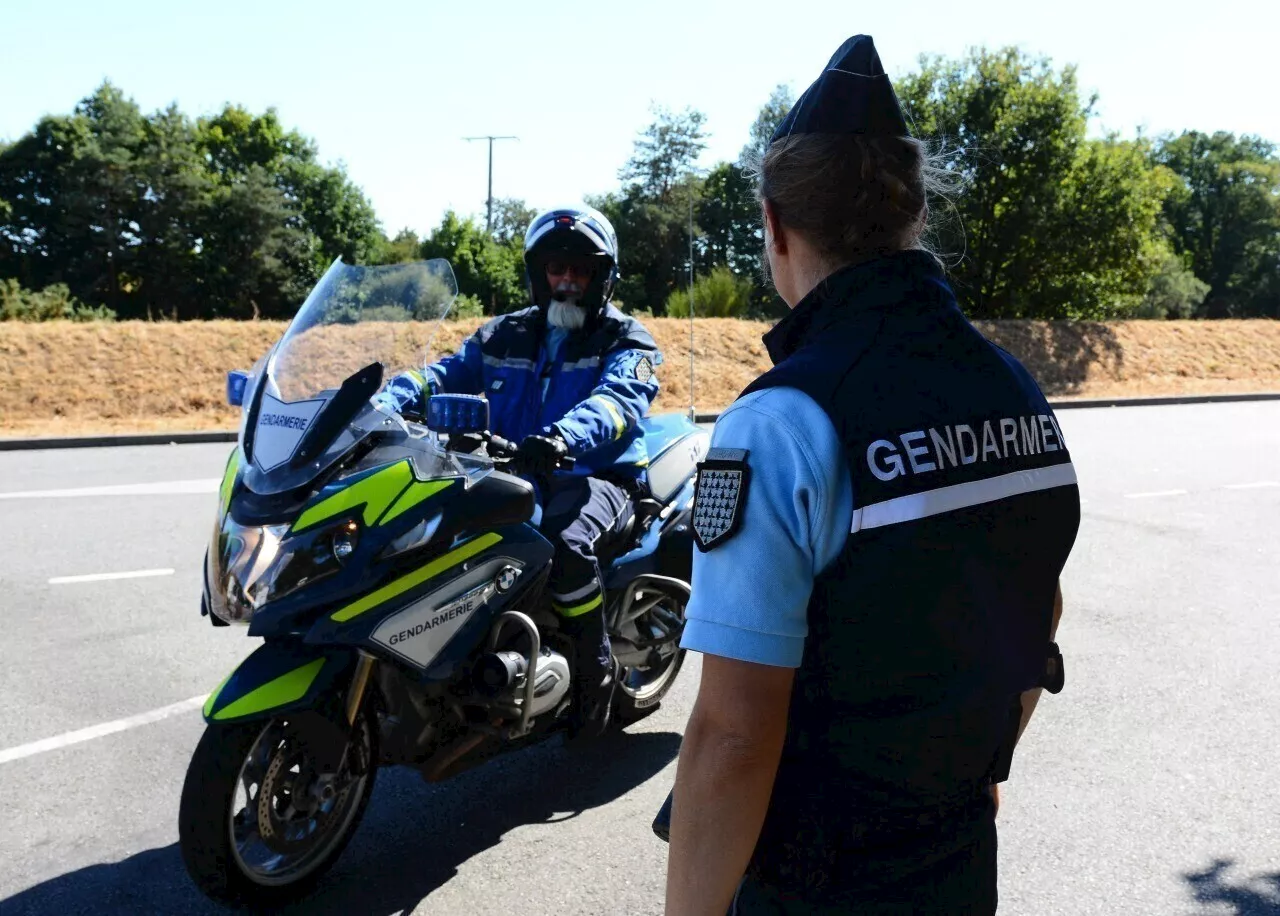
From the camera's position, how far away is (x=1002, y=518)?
1416 mm

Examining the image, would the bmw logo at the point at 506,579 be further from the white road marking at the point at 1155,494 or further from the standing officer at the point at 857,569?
the white road marking at the point at 1155,494

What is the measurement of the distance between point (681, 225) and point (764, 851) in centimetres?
4428

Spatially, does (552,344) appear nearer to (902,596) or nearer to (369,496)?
(369,496)

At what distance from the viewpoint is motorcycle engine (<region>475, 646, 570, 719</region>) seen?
3.33 meters

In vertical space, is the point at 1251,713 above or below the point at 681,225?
below

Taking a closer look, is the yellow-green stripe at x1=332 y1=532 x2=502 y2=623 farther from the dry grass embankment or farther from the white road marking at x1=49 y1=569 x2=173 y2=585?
the dry grass embankment

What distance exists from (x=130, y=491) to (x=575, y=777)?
7.26 m

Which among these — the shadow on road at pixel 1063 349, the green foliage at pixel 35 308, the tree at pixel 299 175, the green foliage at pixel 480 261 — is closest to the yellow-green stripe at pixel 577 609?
the green foliage at pixel 35 308

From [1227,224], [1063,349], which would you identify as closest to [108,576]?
[1063,349]

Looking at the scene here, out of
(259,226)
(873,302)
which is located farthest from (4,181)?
(873,302)

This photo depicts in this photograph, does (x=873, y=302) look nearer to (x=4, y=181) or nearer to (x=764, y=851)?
(x=764, y=851)

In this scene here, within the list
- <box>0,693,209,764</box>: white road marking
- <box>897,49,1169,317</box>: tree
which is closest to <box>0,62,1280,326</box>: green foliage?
<box>897,49,1169,317</box>: tree

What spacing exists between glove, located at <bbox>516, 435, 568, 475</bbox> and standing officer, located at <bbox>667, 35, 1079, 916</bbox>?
187 cm

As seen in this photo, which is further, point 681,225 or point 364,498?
point 681,225
